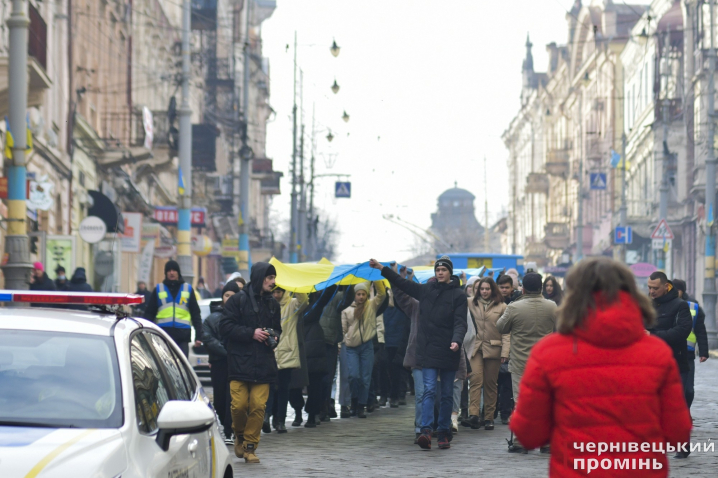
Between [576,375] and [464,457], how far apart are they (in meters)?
7.28

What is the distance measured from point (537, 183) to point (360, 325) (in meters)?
73.8

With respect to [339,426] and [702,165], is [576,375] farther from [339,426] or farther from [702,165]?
[702,165]

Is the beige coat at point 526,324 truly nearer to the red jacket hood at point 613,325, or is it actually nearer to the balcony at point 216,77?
the red jacket hood at point 613,325

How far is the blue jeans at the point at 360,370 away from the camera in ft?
50.6

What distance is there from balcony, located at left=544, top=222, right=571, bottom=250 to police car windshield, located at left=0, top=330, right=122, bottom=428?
73922 millimetres

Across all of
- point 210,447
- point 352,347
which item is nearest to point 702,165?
point 352,347

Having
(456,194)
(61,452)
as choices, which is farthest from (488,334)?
(456,194)

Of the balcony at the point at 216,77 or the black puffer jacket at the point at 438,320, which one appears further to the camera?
the balcony at the point at 216,77

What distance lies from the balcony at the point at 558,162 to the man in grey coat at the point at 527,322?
69390 millimetres

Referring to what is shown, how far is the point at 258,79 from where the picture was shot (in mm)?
76125

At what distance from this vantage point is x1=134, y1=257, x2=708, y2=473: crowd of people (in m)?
4.24

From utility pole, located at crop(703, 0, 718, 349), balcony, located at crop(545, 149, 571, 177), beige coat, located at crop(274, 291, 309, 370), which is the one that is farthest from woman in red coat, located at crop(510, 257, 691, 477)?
balcony, located at crop(545, 149, 571, 177)

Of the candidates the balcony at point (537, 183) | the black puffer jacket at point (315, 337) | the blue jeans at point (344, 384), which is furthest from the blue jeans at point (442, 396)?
the balcony at point (537, 183)

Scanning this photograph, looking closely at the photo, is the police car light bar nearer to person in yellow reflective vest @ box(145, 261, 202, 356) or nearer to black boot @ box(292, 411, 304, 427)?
person in yellow reflective vest @ box(145, 261, 202, 356)
